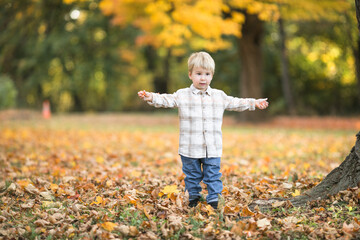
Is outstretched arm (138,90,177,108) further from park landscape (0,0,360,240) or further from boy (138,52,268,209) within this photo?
park landscape (0,0,360,240)

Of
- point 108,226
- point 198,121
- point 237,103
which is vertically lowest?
point 108,226

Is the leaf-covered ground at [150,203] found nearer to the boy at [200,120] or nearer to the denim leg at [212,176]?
the denim leg at [212,176]

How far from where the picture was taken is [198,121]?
3.58 metres

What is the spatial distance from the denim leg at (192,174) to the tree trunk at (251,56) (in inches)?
453

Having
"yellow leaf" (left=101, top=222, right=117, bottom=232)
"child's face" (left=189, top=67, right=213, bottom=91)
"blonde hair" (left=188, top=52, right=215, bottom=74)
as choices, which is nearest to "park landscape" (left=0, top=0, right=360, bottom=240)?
"yellow leaf" (left=101, top=222, right=117, bottom=232)

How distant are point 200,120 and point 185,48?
1892 centimetres

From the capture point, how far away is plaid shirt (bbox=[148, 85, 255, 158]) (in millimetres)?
3553

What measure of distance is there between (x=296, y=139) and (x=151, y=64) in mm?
18393

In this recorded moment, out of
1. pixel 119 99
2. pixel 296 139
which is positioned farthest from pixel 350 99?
pixel 119 99

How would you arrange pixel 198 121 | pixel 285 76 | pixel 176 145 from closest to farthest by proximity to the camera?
pixel 198 121 → pixel 176 145 → pixel 285 76

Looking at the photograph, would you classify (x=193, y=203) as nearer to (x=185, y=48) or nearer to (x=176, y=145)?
(x=176, y=145)

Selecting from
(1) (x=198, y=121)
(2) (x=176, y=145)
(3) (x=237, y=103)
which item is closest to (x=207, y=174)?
(1) (x=198, y=121)

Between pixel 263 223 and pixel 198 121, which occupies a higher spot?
pixel 198 121

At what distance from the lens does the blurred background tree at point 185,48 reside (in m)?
12.5
